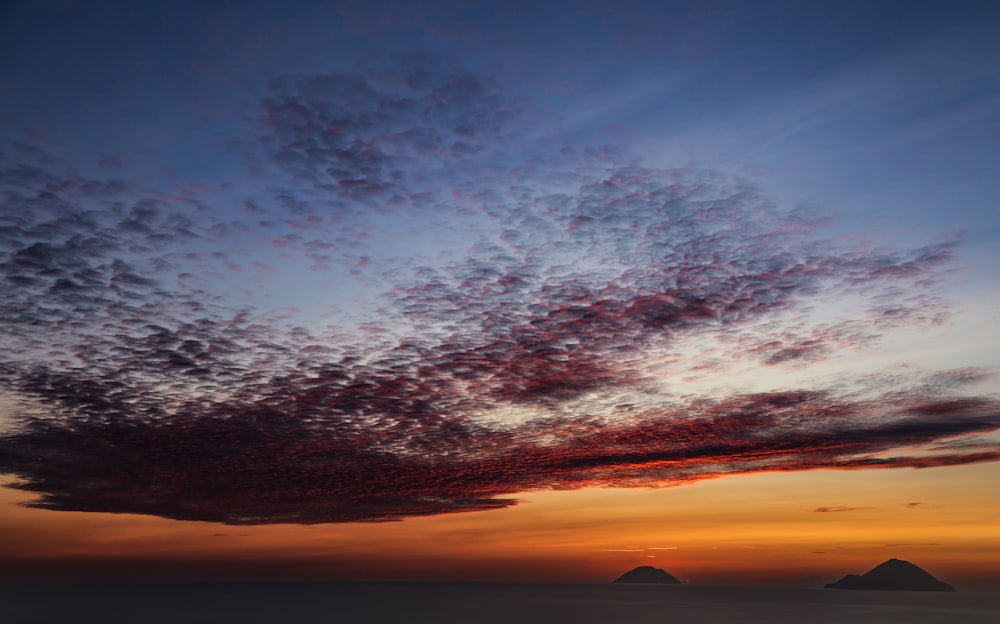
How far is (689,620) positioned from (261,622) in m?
93.7

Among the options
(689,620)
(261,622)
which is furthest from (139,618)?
(689,620)

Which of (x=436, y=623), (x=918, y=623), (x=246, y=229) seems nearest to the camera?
(x=246, y=229)

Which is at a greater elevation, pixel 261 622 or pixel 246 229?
pixel 246 229

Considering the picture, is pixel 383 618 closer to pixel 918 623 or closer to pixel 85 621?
pixel 85 621

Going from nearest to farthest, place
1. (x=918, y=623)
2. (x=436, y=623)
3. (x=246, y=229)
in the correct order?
(x=246, y=229), (x=436, y=623), (x=918, y=623)

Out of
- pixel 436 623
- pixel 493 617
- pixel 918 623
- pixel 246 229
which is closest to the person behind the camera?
pixel 246 229

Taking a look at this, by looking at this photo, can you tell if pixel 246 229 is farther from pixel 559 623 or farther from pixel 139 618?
pixel 139 618

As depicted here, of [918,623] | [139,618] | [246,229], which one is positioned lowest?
[918,623]

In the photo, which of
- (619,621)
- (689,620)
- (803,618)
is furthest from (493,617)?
(803,618)

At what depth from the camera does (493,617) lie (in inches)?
5674

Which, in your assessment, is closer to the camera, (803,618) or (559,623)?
(559,623)

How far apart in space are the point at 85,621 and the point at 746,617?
14963 centimetres

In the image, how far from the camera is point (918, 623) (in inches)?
6147

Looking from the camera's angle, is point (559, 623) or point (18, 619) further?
point (18, 619)
